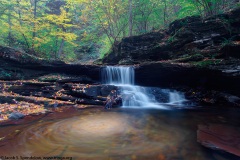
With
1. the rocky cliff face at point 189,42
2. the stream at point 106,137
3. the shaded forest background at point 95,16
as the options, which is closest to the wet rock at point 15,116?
the stream at point 106,137

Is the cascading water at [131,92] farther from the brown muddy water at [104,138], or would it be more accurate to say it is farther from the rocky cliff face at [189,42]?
the brown muddy water at [104,138]

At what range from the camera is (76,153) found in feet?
11.6

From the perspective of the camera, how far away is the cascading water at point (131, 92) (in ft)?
30.8

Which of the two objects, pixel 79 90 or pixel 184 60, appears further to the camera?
pixel 184 60

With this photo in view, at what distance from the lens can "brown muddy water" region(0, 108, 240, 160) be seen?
11.3 feet

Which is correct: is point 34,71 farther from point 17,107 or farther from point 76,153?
point 76,153

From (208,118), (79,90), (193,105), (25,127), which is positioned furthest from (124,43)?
(25,127)

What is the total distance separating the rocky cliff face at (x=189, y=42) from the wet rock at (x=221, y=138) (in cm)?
618

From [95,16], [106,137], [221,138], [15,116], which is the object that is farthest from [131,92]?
[95,16]

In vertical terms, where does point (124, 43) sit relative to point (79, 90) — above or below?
above

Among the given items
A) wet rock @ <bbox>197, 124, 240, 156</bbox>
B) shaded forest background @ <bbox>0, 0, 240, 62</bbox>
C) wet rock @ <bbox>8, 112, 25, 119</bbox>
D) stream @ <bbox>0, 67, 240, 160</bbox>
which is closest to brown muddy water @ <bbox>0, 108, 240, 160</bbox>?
stream @ <bbox>0, 67, 240, 160</bbox>

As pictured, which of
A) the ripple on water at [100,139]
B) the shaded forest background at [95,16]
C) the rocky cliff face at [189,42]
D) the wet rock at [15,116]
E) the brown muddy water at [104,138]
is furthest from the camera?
the shaded forest background at [95,16]

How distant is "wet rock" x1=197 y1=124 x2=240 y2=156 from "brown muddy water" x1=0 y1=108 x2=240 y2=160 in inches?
6.5

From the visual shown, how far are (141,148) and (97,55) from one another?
80.1 ft
